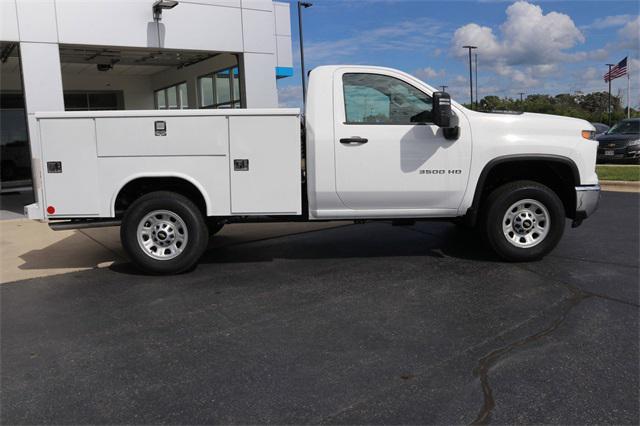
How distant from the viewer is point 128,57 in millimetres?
15062

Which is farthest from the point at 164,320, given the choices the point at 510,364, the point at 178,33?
the point at 178,33

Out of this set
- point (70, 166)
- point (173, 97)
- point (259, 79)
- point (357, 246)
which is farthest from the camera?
point (173, 97)

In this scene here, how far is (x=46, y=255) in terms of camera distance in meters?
7.48

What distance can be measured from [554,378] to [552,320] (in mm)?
1105

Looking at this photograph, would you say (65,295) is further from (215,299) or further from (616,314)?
(616,314)

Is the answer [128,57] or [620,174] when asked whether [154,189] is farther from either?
[620,174]

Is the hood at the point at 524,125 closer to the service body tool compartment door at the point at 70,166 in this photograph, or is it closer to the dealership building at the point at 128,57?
the service body tool compartment door at the point at 70,166

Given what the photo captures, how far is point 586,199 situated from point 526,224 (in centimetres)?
71

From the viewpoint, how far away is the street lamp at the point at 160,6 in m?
10.9

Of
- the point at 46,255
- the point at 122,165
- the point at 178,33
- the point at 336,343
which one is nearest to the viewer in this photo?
the point at 336,343

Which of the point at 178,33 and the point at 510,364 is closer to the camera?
the point at 510,364

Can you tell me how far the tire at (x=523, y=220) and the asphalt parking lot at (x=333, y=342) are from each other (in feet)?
0.64

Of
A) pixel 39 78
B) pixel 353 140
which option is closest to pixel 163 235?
pixel 353 140

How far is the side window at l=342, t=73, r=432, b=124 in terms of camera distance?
19.9ft
